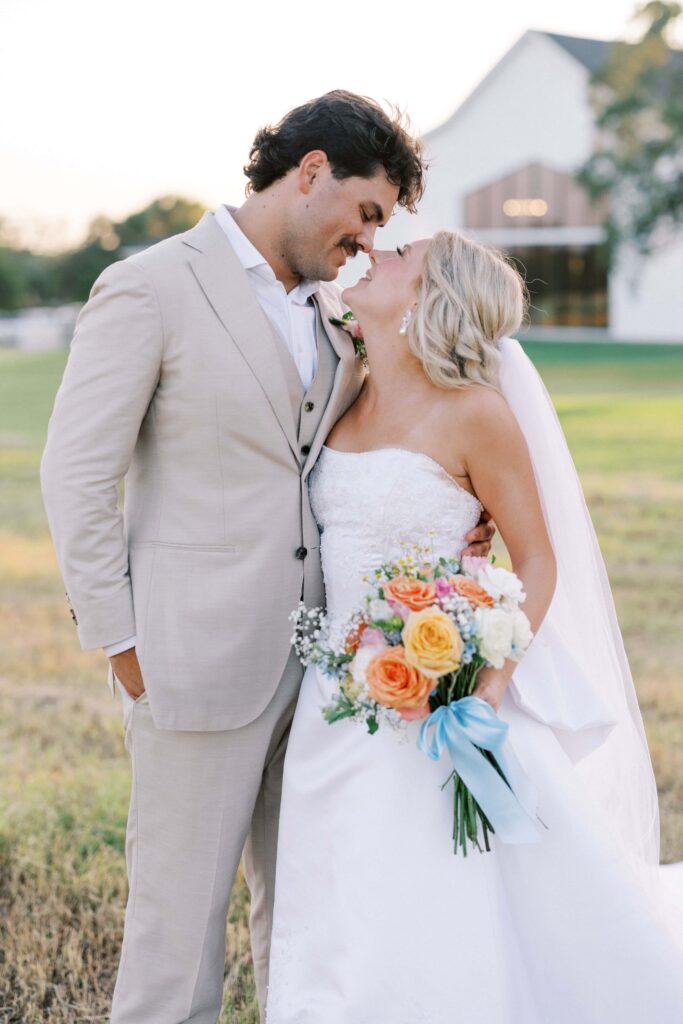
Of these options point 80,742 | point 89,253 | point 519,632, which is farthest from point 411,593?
point 89,253

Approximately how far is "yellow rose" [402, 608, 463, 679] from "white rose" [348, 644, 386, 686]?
0.11 meters

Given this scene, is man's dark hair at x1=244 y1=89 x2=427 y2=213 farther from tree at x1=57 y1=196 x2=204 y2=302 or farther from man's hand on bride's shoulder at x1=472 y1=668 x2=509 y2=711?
tree at x1=57 y1=196 x2=204 y2=302

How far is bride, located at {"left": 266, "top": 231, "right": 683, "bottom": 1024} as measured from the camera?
2736mm

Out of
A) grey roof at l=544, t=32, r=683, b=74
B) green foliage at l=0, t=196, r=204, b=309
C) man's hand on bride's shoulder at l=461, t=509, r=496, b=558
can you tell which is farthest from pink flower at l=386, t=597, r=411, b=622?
green foliage at l=0, t=196, r=204, b=309

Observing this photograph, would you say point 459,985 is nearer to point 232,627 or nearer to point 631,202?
point 232,627

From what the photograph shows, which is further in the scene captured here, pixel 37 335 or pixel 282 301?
pixel 37 335

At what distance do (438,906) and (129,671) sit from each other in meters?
0.95

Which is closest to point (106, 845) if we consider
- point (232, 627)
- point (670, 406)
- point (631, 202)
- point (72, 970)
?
point (72, 970)

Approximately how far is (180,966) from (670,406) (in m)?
16.9

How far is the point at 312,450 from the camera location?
117 inches

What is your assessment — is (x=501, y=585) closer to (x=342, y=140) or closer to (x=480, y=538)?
(x=480, y=538)

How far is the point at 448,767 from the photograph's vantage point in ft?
9.19

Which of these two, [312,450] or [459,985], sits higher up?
[312,450]

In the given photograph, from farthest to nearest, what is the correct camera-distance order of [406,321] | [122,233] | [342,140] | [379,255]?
1. [122,233]
2. [379,255]
3. [406,321]
4. [342,140]
